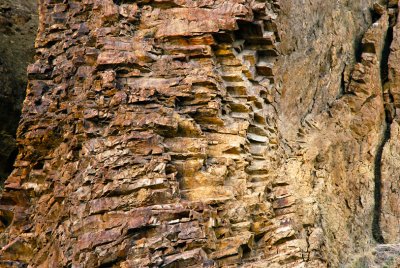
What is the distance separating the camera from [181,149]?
1164 centimetres

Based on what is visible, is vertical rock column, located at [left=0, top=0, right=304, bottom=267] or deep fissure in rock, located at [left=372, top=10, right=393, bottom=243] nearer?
vertical rock column, located at [left=0, top=0, right=304, bottom=267]

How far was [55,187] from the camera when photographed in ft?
42.2

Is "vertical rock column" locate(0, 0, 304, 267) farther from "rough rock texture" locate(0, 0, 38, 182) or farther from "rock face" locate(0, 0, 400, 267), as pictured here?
"rough rock texture" locate(0, 0, 38, 182)

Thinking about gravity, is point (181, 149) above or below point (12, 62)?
below

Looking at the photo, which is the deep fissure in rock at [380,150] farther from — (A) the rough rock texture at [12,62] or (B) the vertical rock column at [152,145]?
(A) the rough rock texture at [12,62]

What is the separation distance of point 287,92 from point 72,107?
22.9ft

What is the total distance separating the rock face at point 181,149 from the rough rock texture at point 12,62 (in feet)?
23.1

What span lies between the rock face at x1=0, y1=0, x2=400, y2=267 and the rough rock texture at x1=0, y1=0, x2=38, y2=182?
703 cm

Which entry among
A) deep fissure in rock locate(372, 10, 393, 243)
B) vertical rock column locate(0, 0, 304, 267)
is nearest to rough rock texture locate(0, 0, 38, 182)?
vertical rock column locate(0, 0, 304, 267)

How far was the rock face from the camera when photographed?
10.8 metres

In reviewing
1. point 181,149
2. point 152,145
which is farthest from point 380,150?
point 152,145

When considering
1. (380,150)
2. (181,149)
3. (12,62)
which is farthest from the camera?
(12,62)

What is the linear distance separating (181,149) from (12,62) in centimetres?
1346

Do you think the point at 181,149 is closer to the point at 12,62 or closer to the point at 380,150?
the point at 380,150
